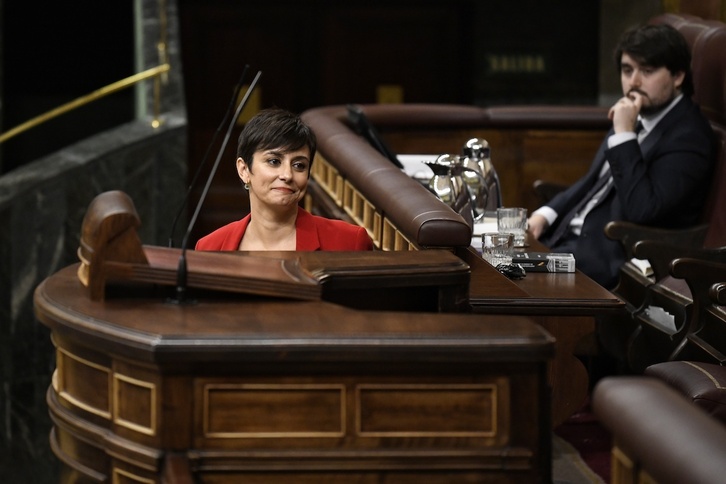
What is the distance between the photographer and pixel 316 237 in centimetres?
320

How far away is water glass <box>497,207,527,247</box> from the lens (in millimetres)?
4262

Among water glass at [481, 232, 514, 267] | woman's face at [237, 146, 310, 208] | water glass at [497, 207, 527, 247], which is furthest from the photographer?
water glass at [497, 207, 527, 247]

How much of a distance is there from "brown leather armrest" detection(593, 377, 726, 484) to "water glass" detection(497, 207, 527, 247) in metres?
2.44

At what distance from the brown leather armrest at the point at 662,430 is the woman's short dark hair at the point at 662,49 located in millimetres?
3172

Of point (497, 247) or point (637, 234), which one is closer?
point (497, 247)

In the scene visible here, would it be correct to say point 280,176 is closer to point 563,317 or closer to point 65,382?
point 563,317

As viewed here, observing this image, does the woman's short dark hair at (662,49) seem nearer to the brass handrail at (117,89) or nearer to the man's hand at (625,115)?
the man's hand at (625,115)

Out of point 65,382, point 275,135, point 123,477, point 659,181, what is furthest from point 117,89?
point 123,477

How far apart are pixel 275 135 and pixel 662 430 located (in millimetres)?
1719

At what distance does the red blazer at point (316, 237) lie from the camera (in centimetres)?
318

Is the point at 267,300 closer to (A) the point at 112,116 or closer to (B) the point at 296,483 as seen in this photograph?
(B) the point at 296,483

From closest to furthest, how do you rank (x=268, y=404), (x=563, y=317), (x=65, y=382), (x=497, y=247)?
1. (x=268, y=404)
2. (x=65, y=382)
3. (x=563, y=317)
4. (x=497, y=247)

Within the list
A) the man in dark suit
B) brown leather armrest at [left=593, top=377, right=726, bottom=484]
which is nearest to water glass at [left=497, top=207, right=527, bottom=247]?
the man in dark suit

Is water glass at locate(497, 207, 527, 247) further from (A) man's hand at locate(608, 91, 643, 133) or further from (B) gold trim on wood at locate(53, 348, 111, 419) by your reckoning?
(B) gold trim on wood at locate(53, 348, 111, 419)
